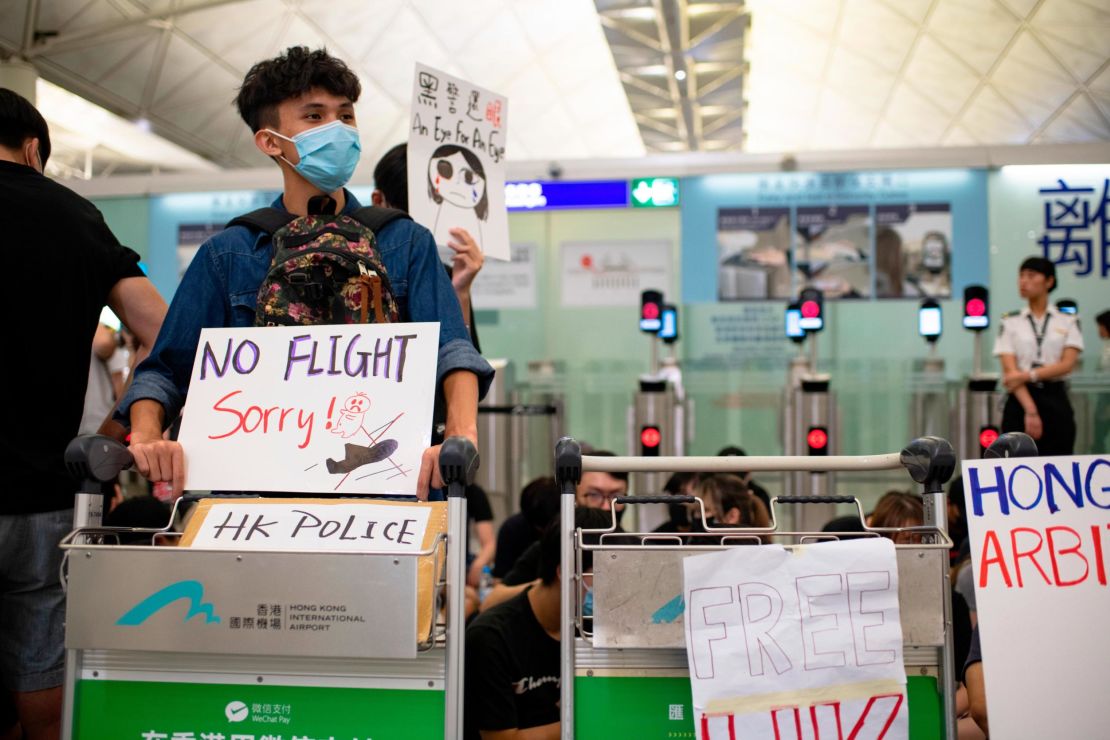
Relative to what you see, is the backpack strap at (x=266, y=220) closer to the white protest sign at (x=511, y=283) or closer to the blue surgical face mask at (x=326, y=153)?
the blue surgical face mask at (x=326, y=153)

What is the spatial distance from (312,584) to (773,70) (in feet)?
49.9

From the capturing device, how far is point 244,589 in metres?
1.72

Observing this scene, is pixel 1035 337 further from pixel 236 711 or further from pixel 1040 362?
pixel 236 711

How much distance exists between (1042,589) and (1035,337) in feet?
18.7

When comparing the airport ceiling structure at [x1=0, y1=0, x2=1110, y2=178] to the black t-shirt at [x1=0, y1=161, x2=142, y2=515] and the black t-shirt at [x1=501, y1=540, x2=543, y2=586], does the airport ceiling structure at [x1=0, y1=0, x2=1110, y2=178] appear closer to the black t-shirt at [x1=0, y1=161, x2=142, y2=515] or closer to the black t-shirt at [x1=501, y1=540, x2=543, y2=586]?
the black t-shirt at [x1=501, y1=540, x2=543, y2=586]

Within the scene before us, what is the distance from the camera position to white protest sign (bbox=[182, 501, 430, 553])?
5.80 ft

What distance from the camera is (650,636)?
1.79 meters

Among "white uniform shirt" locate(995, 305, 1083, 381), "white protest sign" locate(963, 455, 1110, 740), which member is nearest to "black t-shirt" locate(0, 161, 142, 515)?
"white protest sign" locate(963, 455, 1110, 740)

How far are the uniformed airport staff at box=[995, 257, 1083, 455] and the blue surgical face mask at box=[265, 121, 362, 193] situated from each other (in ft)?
18.8

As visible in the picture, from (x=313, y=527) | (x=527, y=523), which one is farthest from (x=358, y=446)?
(x=527, y=523)

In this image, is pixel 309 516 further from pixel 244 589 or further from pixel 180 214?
pixel 180 214

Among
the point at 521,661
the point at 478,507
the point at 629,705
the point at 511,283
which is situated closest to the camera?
the point at 629,705

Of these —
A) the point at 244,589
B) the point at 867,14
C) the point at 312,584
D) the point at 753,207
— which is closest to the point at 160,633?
the point at 244,589

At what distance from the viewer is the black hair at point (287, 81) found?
7.37 ft
